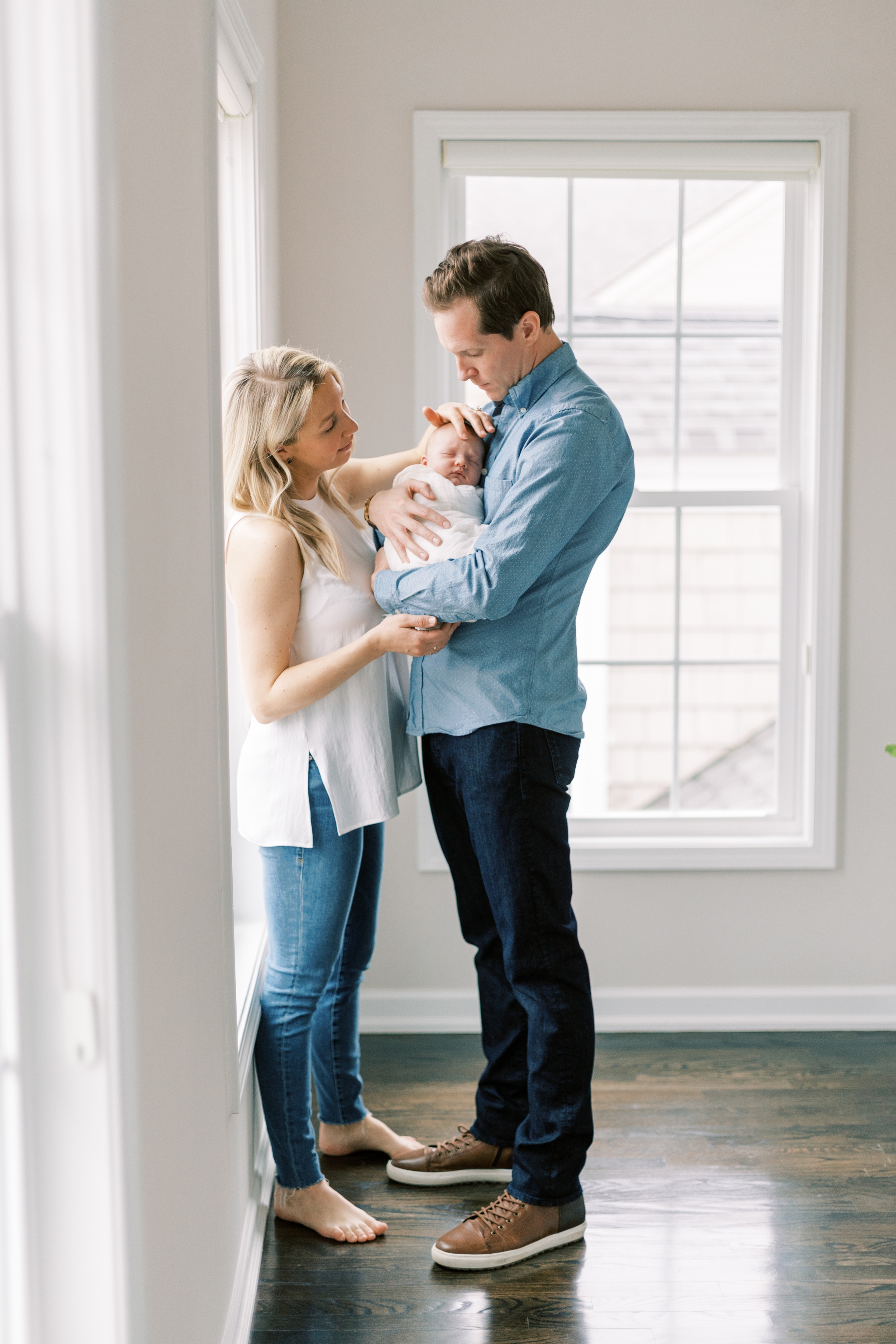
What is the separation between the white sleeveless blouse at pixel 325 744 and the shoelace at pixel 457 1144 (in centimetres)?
78

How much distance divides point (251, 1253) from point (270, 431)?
1.41 m

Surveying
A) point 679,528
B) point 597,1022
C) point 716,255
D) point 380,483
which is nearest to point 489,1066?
point 597,1022

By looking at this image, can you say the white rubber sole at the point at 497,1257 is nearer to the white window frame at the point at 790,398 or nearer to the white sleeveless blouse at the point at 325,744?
the white sleeveless blouse at the point at 325,744

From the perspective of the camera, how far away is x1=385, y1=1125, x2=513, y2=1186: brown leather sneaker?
2205 millimetres

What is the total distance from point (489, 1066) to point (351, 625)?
98 cm

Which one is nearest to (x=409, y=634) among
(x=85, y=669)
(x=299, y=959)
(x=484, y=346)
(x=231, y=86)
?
(x=484, y=346)

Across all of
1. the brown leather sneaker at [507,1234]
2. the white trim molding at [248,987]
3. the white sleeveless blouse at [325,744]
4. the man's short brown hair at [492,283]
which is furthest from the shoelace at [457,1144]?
the man's short brown hair at [492,283]

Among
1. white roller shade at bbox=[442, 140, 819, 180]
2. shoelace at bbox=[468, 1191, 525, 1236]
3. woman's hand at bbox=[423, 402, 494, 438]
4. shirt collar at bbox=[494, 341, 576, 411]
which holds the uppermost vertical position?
white roller shade at bbox=[442, 140, 819, 180]

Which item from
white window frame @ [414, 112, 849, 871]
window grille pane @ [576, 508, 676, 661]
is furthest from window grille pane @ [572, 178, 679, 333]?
window grille pane @ [576, 508, 676, 661]

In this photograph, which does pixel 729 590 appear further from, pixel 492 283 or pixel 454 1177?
pixel 454 1177

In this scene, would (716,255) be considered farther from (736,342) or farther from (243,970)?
(243,970)

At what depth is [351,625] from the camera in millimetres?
1917

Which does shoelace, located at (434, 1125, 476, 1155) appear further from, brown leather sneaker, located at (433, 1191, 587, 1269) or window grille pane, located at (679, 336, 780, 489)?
window grille pane, located at (679, 336, 780, 489)

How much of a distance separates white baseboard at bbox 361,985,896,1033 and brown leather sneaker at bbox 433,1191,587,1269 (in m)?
0.95
